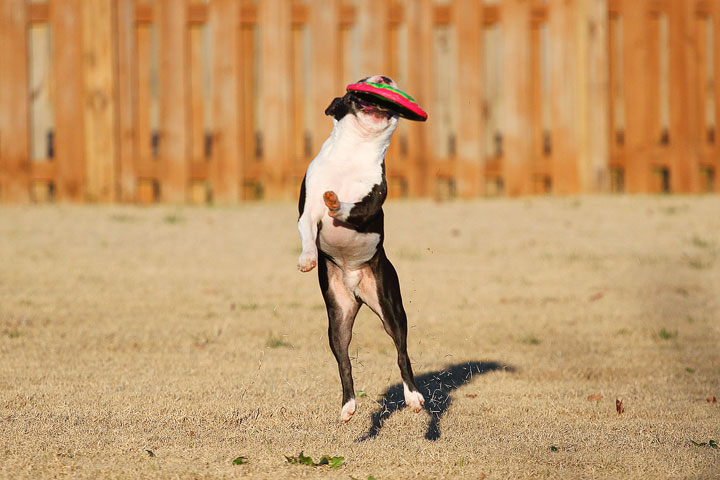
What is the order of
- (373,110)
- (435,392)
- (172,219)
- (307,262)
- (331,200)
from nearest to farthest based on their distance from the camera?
(307,262) → (331,200) → (373,110) → (435,392) → (172,219)

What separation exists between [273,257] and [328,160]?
18.4ft

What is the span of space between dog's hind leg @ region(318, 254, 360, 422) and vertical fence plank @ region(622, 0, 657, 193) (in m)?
8.32

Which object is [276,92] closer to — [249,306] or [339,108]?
[249,306]

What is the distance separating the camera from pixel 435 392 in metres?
5.71

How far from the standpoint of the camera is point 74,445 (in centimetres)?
432

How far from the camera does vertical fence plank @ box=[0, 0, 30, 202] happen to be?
11.3 metres

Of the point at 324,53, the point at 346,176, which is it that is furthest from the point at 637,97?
the point at 346,176

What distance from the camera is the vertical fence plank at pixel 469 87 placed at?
445 inches

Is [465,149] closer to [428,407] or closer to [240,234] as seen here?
[240,234]

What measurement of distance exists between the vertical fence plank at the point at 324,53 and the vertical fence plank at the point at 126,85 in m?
2.01

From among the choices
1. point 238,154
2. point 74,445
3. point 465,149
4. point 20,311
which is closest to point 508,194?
point 465,149

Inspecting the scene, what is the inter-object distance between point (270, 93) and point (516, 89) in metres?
2.77

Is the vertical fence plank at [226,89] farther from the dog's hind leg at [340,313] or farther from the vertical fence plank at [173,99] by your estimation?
the dog's hind leg at [340,313]

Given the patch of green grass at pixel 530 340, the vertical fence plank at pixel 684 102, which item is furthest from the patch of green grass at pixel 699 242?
the patch of green grass at pixel 530 340
